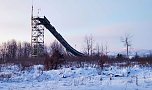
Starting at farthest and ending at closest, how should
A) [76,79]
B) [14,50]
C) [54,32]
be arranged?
[14,50]
[54,32]
[76,79]

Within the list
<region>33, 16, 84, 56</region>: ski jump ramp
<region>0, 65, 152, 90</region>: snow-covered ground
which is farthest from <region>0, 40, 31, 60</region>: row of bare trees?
<region>0, 65, 152, 90</region>: snow-covered ground

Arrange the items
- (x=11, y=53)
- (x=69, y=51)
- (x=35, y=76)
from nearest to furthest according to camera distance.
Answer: (x=35, y=76) → (x=69, y=51) → (x=11, y=53)

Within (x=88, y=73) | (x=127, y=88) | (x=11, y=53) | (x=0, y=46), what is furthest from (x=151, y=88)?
(x=0, y=46)

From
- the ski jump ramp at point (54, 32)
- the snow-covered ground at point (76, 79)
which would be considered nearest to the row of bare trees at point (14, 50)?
the ski jump ramp at point (54, 32)

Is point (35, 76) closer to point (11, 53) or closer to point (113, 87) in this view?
point (113, 87)

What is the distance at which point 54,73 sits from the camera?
70.2ft

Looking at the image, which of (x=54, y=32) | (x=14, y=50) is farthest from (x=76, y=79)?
(x=14, y=50)

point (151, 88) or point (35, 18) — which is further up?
point (35, 18)

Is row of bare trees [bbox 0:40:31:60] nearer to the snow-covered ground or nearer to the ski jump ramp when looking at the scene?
the ski jump ramp

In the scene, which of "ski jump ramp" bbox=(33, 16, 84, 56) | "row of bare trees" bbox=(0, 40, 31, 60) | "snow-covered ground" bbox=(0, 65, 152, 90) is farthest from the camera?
"row of bare trees" bbox=(0, 40, 31, 60)

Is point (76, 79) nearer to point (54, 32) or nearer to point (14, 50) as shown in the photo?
point (54, 32)

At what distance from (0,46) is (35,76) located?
3719 inches

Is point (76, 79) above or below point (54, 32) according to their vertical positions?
below

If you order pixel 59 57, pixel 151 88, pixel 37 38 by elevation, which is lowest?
pixel 151 88
